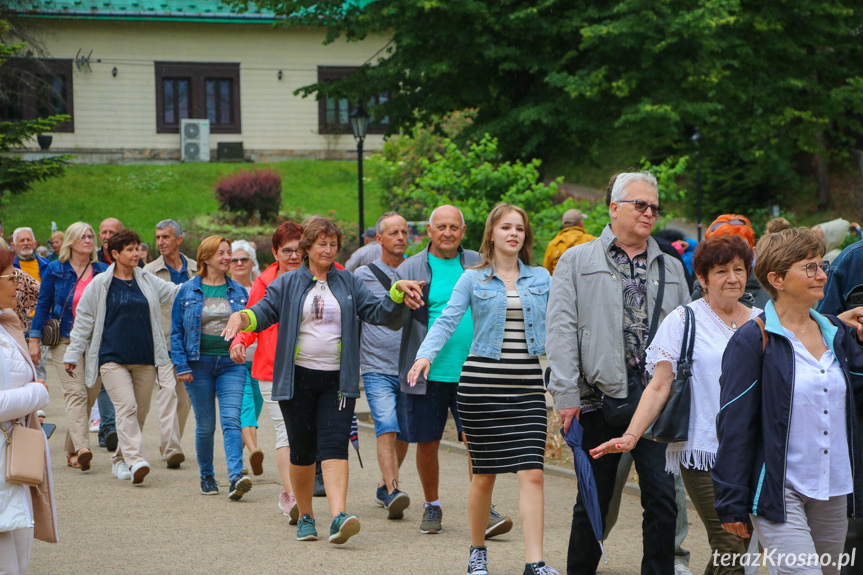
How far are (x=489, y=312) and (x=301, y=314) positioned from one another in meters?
1.47

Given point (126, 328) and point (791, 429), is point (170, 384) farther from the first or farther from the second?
point (791, 429)

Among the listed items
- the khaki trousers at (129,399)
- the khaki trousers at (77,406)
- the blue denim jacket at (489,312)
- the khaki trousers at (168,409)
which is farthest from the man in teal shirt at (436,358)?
the khaki trousers at (77,406)

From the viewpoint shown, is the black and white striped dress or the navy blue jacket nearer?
the navy blue jacket

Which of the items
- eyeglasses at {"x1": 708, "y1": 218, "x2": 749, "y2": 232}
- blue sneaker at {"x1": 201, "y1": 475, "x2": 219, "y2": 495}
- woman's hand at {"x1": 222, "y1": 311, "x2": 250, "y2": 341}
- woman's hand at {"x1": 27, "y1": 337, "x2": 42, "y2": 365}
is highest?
eyeglasses at {"x1": 708, "y1": 218, "x2": 749, "y2": 232}

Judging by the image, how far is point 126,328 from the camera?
30.4ft

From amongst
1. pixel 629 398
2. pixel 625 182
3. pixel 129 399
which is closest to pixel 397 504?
pixel 629 398

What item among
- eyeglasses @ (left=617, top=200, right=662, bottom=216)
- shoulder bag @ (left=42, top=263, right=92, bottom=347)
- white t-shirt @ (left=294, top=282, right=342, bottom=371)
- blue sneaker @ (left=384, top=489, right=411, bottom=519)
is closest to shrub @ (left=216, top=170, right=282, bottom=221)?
shoulder bag @ (left=42, top=263, right=92, bottom=347)

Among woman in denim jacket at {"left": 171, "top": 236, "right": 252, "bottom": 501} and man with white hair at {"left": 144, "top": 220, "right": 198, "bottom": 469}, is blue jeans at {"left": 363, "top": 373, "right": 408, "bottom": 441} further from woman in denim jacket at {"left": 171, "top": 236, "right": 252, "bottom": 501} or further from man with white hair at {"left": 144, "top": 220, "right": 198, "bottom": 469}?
man with white hair at {"left": 144, "top": 220, "right": 198, "bottom": 469}

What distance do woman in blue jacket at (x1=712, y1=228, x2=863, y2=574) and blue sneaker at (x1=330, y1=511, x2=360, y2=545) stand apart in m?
2.94

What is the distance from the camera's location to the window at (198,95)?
37.1m

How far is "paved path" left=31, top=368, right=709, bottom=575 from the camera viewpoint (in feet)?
20.8

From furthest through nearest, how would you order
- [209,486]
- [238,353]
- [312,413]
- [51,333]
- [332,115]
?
1. [332,115]
2. [51,333]
3. [209,486]
4. [312,413]
5. [238,353]

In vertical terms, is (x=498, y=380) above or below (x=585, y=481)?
above

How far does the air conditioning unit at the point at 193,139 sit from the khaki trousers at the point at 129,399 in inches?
1099
